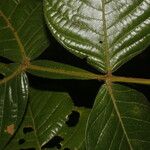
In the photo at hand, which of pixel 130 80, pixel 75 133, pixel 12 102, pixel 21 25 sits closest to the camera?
pixel 130 80

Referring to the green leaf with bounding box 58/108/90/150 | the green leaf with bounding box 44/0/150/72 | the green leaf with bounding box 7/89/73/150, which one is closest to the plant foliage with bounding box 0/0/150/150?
the green leaf with bounding box 44/0/150/72

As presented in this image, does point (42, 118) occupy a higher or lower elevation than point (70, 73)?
lower

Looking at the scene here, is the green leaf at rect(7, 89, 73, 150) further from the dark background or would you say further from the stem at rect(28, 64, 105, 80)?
the stem at rect(28, 64, 105, 80)

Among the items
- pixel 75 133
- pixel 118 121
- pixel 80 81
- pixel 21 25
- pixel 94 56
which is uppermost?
pixel 21 25

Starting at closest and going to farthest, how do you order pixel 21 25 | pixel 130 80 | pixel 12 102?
pixel 130 80 < pixel 12 102 < pixel 21 25

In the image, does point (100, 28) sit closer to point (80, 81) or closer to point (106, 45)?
point (106, 45)

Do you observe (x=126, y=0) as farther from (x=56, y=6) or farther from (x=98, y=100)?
(x=98, y=100)

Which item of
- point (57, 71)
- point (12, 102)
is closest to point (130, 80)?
point (57, 71)
